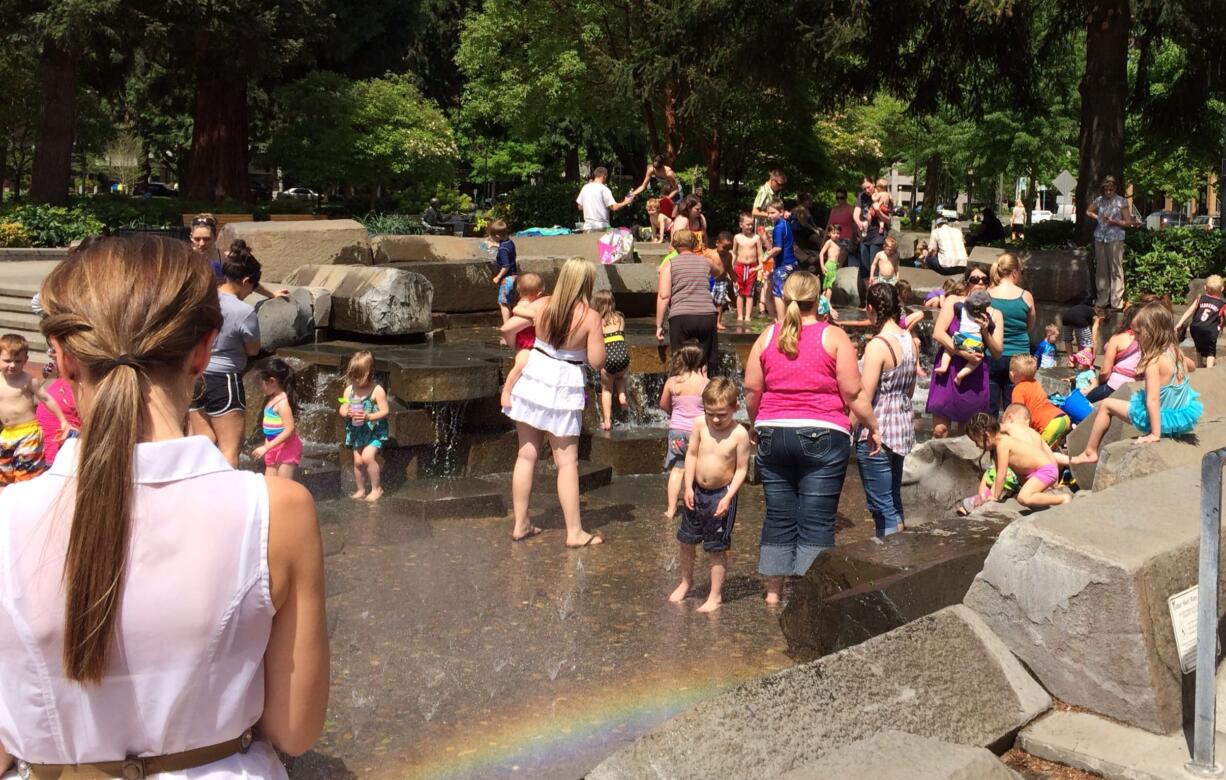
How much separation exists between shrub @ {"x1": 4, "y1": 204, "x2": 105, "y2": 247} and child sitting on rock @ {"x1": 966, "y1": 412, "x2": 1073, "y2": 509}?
20082 mm

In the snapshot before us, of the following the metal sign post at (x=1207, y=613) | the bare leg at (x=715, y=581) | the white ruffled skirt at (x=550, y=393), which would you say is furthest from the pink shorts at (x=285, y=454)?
the metal sign post at (x=1207, y=613)

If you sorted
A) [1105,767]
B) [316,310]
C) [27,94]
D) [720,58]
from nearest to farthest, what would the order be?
[1105,767] < [316,310] < [720,58] < [27,94]

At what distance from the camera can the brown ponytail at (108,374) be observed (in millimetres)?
1907

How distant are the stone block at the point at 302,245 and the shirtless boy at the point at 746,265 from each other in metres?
4.92

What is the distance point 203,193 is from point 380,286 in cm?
2216

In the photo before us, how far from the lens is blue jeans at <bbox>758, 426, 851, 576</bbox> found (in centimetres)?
690

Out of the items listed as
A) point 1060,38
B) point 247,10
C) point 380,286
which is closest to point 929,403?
point 380,286

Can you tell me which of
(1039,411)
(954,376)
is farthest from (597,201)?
(1039,411)

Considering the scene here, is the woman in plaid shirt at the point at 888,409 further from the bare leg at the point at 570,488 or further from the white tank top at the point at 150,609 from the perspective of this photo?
the white tank top at the point at 150,609

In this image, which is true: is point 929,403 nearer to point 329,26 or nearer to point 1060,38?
point 1060,38

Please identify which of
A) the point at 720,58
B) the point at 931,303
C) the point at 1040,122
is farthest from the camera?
the point at 1040,122

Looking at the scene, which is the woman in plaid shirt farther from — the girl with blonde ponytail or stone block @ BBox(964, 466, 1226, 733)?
the girl with blonde ponytail

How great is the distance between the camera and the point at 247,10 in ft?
93.9

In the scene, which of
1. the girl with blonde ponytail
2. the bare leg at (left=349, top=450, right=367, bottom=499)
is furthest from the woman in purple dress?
the girl with blonde ponytail
